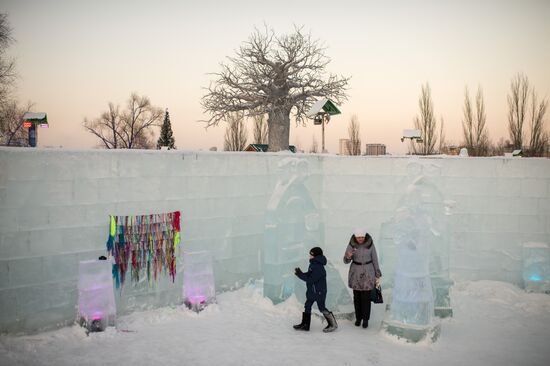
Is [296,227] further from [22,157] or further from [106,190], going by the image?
[22,157]

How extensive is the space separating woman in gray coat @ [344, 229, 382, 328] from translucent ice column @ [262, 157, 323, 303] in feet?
4.79

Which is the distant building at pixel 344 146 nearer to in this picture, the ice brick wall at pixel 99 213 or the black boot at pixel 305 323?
the ice brick wall at pixel 99 213

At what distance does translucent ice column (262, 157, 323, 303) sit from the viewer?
8.17 metres

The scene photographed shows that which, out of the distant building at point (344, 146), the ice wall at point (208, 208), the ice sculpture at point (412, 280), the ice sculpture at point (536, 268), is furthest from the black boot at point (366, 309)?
the distant building at point (344, 146)

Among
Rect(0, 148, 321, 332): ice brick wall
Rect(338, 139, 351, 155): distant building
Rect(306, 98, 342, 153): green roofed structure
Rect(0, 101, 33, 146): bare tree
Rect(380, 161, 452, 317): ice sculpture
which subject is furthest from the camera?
Rect(0, 101, 33, 146): bare tree

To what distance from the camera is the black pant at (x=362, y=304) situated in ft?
23.5

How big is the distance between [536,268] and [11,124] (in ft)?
105

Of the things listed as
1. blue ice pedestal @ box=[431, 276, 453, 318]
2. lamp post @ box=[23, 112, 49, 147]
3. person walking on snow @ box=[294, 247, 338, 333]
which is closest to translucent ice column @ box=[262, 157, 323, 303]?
person walking on snow @ box=[294, 247, 338, 333]

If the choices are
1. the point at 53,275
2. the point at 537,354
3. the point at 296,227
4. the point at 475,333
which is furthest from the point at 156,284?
the point at 537,354

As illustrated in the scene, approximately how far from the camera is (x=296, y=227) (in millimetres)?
8586

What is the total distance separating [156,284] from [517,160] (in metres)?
7.74

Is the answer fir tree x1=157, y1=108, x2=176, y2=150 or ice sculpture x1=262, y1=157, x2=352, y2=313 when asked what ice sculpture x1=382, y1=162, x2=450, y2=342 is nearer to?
ice sculpture x1=262, y1=157, x2=352, y2=313

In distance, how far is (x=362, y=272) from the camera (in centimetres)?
712

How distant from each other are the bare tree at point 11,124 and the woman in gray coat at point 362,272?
86.5 ft
